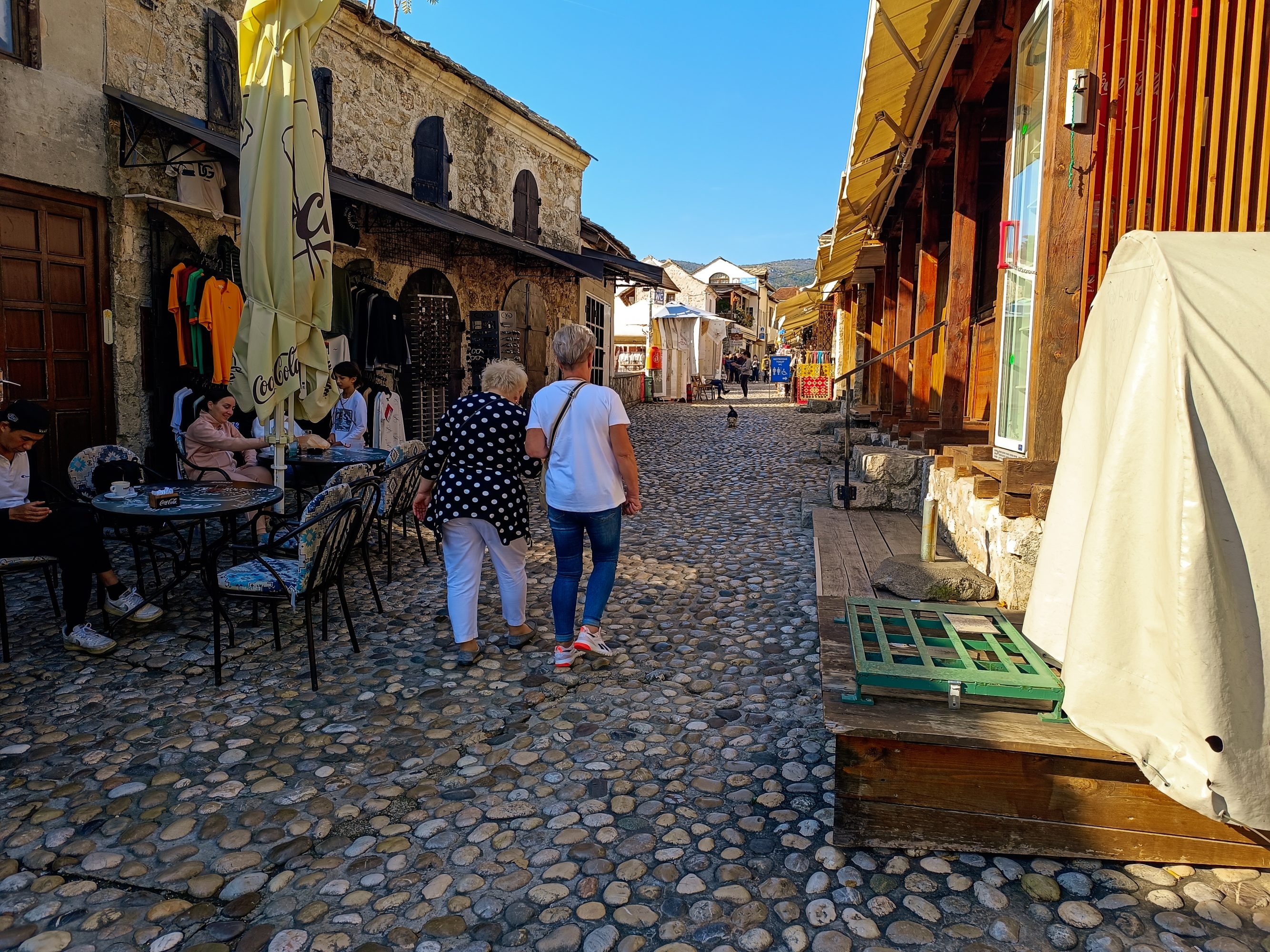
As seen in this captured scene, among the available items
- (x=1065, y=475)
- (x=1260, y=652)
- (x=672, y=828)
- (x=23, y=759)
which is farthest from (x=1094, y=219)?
(x=23, y=759)

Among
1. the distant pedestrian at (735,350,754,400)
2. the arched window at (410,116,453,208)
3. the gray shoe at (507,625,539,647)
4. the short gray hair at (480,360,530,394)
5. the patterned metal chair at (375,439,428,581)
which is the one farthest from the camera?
the distant pedestrian at (735,350,754,400)

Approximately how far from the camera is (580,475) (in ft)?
12.9

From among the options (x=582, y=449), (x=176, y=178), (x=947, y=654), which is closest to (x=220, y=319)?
(x=176, y=178)

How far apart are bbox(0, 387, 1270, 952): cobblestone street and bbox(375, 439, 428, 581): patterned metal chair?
1.19 metres

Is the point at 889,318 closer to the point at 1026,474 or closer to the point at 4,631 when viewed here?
the point at 1026,474

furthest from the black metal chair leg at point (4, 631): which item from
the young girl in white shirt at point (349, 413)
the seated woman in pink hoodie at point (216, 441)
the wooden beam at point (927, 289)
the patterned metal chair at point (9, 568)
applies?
the wooden beam at point (927, 289)

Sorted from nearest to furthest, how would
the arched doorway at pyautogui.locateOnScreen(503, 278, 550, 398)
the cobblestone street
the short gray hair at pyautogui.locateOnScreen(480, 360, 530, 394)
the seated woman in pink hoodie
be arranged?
the cobblestone street < the short gray hair at pyautogui.locateOnScreen(480, 360, 530, 394) < the seated woman in pink hoodie < the arched doorway at pyautogui.locateOnScreen(503, 278, 550, 398)

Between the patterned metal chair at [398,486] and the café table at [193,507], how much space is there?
801 millimetres

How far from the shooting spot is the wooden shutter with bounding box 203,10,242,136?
7906 mm

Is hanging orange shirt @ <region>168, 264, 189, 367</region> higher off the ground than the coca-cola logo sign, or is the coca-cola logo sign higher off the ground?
hanging orange shirt @ <region>168, 264, 189, 367</region>

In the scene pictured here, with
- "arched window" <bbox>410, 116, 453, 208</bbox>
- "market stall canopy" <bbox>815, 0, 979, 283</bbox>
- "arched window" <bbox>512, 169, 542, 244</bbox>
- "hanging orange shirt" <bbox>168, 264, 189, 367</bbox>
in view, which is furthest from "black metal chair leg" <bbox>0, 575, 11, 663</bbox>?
"arched window" <bbox>512, 169, 542, 244</bbox>

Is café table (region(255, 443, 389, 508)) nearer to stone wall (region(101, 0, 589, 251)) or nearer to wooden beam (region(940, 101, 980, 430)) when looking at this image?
stone wall (region(101, 0, 589, 251))

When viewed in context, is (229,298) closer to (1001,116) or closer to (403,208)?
(403,208)

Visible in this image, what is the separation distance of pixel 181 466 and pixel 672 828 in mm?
5064
